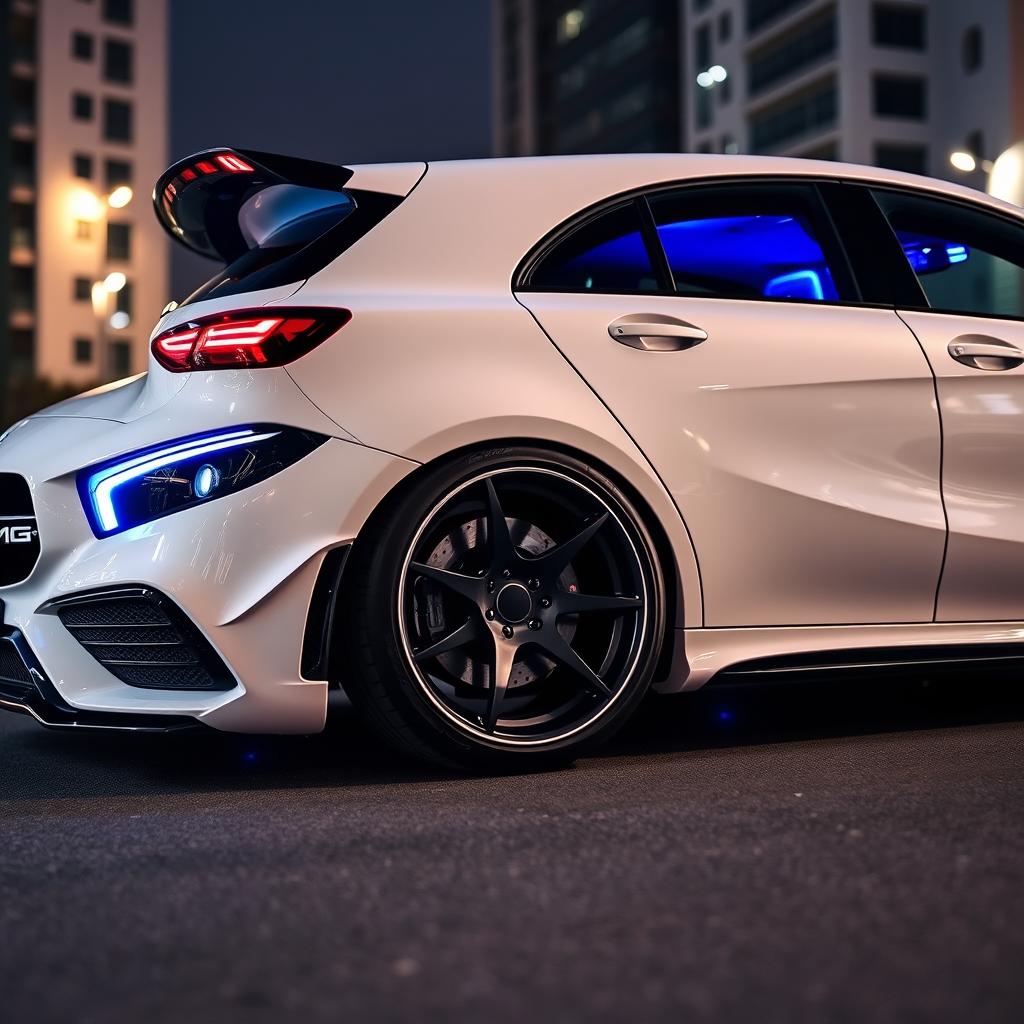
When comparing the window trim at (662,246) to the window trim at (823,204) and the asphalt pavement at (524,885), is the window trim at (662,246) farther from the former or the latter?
the asphalt pavement at (524,885)

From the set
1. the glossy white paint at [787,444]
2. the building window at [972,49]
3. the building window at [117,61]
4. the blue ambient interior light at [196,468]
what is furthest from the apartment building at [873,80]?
the blue ambient interior light at [196,468]

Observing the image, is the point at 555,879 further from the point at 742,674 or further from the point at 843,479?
the point at 843,479

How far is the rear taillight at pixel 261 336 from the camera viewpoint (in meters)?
3.45

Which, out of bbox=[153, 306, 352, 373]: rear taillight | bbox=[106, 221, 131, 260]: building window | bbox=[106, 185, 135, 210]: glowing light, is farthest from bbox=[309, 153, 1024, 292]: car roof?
bbox=[106, 221, 131, 260]: building window

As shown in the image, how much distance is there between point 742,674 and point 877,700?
144 cm

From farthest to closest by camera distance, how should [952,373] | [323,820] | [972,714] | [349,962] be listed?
[972,714] → [952,373] → [323,820] → [349,962]

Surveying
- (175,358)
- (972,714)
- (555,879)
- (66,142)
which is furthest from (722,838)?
(66,142)

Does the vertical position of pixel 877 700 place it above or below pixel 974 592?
below

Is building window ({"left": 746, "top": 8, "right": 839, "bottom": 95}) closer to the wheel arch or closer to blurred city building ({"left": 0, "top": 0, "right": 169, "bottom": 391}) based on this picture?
blurred city building ({"left": 0, "top": 0, "right": 169, "bottom": 391})

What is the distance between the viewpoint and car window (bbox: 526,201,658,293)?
3.79 metres

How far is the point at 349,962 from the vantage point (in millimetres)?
2131

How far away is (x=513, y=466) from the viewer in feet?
11.7

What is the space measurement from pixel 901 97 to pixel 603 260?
167ft

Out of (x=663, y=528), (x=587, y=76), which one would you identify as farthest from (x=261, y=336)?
(x=587, y=76)
